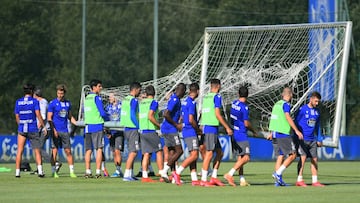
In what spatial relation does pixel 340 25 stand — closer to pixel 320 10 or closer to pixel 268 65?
pixel 268 65

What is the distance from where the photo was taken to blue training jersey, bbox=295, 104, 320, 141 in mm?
25141

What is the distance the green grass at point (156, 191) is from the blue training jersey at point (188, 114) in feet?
3.75

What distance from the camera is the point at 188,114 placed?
25.0 m

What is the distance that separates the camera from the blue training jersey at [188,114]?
24.9m

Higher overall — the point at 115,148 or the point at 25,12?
the point at 25,12

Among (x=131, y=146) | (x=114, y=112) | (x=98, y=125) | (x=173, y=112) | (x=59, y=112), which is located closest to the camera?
(x=173, y=112)

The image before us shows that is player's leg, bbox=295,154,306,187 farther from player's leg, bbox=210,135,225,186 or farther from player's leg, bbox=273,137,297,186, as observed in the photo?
player's leg, bbox=210,135,225,186

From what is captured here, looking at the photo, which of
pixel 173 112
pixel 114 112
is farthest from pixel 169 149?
pixel 114 112

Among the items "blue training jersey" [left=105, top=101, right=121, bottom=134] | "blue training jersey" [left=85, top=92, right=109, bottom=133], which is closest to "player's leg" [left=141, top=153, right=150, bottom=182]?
"blue training jersey" [left=85, top=92, right=109, bottom=133]

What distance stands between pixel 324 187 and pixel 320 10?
67.9ft

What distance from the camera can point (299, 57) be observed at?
33656mm

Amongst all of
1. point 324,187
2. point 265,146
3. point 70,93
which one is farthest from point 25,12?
point 324,187

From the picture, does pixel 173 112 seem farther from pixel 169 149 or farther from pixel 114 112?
pixel 114 112

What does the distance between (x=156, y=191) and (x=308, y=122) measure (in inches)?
159
